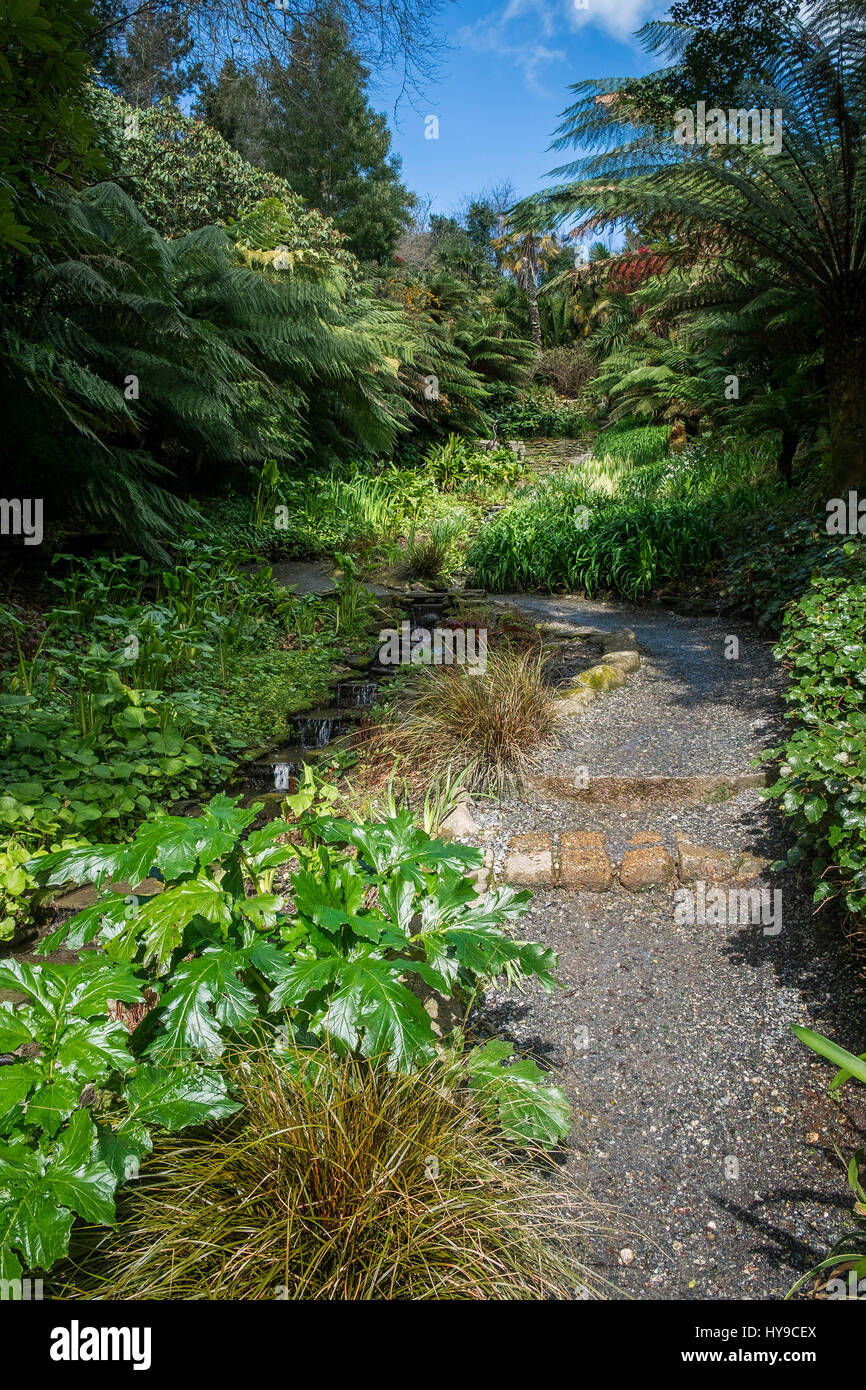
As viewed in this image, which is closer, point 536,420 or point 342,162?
point 536,420

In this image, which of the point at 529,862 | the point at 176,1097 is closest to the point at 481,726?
the point at 529,862

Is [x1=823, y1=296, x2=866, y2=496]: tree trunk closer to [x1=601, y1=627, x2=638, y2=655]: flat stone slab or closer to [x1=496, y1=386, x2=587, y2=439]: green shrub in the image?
[x1=601, y1=627, x2=638, y2=655]: flat stone slab

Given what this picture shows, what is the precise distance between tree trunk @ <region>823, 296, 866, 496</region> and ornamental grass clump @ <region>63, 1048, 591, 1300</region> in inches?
191

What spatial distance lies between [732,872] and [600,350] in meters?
17.3

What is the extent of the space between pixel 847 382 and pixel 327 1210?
5.35 metres

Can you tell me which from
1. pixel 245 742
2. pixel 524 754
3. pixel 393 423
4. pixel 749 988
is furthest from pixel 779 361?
pixel 749 988

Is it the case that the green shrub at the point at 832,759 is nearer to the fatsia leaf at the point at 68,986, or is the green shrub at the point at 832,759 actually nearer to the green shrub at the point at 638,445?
the fatsia leaf at the point at 68,986

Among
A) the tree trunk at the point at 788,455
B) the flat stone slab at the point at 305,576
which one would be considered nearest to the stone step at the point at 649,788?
the flat stone slab at the point at 305,576

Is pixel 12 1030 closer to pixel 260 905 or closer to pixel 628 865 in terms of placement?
pixel 260 905

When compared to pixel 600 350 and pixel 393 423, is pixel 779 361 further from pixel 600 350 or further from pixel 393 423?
pixel 600 350

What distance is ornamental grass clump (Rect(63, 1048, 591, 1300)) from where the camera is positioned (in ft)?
4.07

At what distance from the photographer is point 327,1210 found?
1315 millimetres

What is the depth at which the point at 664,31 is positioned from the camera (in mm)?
5355

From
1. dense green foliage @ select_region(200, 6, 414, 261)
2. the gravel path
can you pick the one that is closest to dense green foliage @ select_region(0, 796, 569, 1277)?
the gravel path
